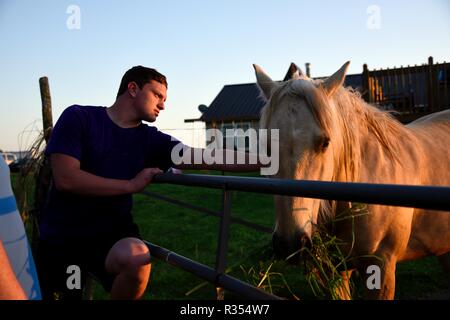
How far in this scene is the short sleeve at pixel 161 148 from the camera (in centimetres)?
264

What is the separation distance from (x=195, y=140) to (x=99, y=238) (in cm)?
1355

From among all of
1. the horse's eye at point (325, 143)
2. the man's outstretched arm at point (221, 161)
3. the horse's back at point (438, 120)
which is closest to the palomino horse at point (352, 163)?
the horse's eye at point (325, 143)

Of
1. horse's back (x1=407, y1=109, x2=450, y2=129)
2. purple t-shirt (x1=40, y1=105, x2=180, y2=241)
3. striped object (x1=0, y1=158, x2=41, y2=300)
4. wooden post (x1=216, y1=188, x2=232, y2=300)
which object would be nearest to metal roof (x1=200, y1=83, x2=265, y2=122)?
horse's back (x1=407, y1=109, x2=450, y2=129)

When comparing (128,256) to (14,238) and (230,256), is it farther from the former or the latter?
(230,256)

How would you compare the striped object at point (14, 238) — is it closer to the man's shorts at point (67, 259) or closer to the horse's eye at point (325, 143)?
the man's shorts at point (67, 259)

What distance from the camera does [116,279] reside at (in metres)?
2.05

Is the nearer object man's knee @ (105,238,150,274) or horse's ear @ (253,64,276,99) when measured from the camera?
man's knee @ (105,238,150,274)

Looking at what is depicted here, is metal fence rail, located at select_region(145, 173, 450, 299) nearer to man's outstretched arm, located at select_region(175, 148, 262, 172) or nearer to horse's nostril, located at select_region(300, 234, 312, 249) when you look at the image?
man's outstretched arm, located at select_region(175, 148, 262, 172)

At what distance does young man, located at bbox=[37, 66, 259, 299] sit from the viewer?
6.98 feet

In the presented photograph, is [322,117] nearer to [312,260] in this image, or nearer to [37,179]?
[312,260]

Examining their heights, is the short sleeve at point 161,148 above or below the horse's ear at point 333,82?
below

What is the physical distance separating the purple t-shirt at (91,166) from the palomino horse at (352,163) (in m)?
0.88

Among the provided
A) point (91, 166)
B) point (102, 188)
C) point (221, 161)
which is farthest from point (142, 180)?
point (221, 161)

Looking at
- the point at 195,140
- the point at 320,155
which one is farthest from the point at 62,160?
the point at 195,140
